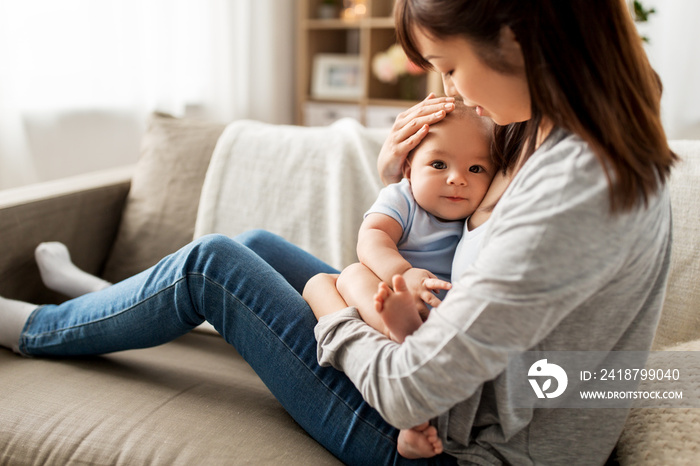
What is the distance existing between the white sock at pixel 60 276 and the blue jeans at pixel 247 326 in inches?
10.8

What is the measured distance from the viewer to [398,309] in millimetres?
803

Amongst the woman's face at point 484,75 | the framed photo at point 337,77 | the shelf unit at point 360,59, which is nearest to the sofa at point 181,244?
the woman's face at point 484,75

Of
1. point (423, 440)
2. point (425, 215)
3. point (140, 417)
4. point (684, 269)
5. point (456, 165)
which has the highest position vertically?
point (456, 165)

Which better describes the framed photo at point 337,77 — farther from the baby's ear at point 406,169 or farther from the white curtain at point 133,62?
the baby's ear at point 406,169

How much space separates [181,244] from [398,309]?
1.02 metres

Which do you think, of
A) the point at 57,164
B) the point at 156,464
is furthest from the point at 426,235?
the point at 57,164

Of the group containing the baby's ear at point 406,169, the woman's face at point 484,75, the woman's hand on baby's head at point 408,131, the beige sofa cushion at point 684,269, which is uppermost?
the woman's face at point 484,75

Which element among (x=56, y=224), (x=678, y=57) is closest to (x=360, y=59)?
(x=678, y=57)

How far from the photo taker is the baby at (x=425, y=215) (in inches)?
38.4

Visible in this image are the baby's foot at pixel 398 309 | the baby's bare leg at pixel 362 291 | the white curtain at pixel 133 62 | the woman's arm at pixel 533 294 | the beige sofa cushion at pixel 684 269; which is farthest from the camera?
the white curtain at pixel 133 62

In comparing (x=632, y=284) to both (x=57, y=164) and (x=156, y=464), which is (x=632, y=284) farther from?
(x=57, y=164)

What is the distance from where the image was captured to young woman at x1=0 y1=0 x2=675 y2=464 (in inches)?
26.6

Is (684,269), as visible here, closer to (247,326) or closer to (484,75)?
(484,75)

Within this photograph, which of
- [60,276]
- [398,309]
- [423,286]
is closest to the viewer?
[398,309]
